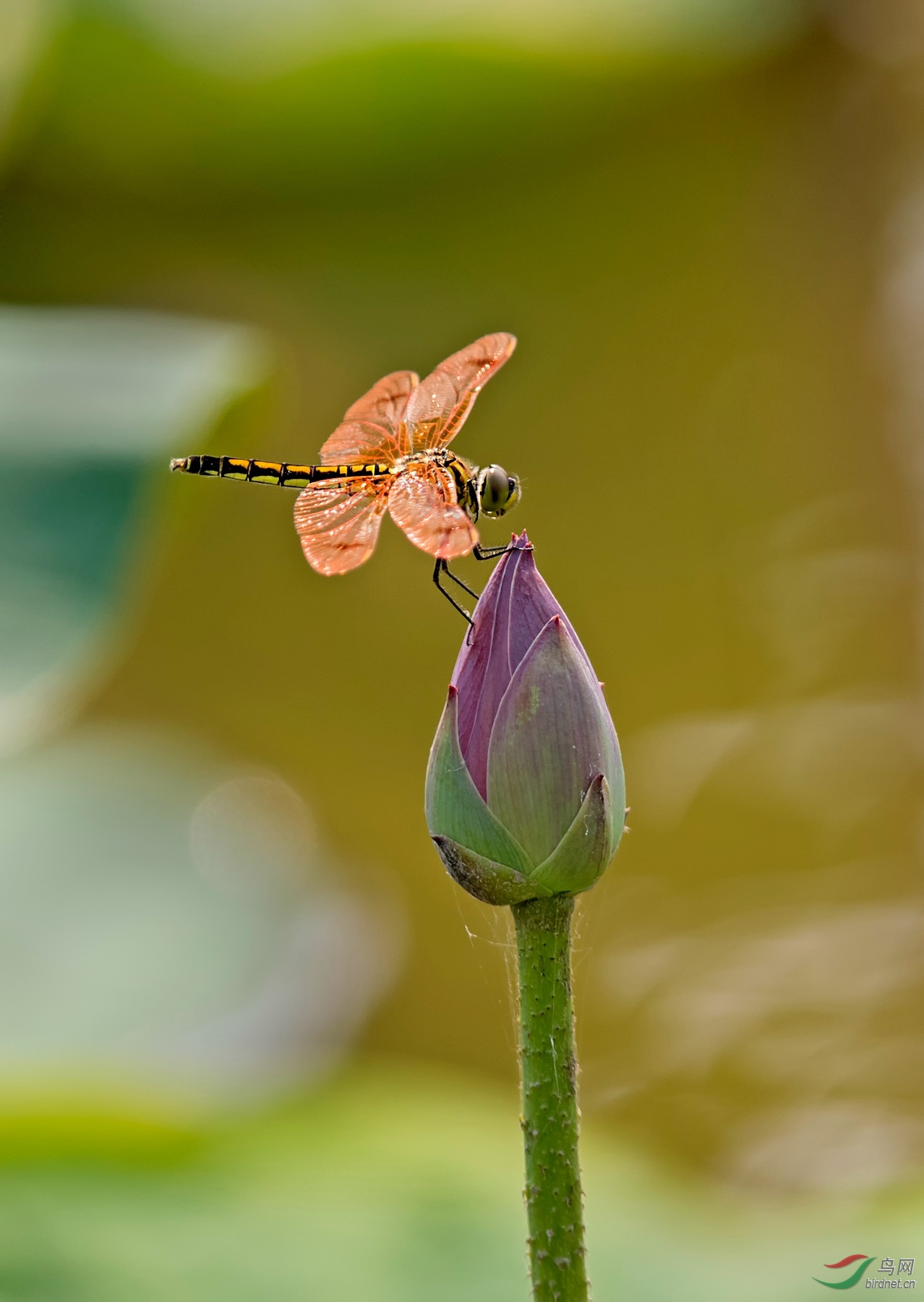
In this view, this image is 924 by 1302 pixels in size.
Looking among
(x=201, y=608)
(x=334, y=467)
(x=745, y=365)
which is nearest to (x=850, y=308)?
(x=745, y=365)

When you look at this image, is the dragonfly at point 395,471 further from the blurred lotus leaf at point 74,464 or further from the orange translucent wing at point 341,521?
the blurred lotus leaf at point 74,464

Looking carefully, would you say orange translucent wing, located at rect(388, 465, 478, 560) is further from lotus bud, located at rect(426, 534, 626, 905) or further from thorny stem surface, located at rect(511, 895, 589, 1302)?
thorny stem surface, located at rect(511, 895, 589, 1302)

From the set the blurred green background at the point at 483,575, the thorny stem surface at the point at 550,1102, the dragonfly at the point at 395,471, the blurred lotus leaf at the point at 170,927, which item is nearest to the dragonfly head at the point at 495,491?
the dragonfly at the point at 395,471

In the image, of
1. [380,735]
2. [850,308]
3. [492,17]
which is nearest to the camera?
[492,17]

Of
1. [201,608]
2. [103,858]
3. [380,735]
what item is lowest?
[103,858]

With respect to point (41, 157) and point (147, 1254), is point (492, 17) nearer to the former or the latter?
point (41, 157)

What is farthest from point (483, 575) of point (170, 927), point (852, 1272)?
point (852, 1272)

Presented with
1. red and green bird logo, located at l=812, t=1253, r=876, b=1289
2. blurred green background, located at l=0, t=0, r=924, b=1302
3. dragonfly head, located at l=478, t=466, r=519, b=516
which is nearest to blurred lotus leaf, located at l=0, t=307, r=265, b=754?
blurred green background, located at l=0, t=0, r=924, b=1302
